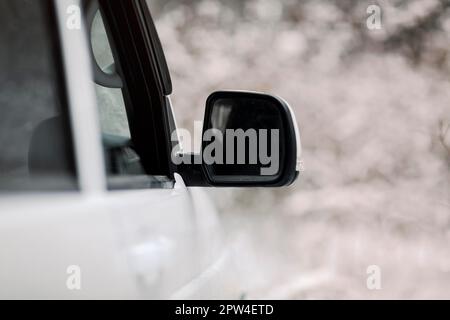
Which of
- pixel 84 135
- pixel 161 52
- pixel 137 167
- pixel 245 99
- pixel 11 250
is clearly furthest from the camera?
pixel 161 52

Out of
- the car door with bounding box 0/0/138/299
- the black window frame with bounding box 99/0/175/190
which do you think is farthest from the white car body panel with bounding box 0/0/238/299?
the black window frame with bounding box 99/0/175/190

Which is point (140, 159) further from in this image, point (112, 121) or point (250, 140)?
point (250, 140)

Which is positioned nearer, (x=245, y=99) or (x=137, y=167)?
(x=137, y=167)

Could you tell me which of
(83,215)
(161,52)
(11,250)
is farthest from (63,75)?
(161,52)

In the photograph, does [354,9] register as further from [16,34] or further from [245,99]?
[16,34]

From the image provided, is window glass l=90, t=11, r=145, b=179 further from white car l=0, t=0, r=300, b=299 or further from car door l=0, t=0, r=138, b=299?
car door l=0, t=0, r=138, b=299

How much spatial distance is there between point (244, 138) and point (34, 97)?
2.95 feet

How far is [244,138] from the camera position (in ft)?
7.24

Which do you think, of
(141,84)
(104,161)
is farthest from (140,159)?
(104,161)

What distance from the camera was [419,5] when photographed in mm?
10078

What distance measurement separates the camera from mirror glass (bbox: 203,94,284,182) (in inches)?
84.9

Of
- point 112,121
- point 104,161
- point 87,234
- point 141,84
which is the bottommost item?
point 87,234

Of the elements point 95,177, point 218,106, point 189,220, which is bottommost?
point 189,220

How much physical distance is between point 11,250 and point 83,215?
215 mm
